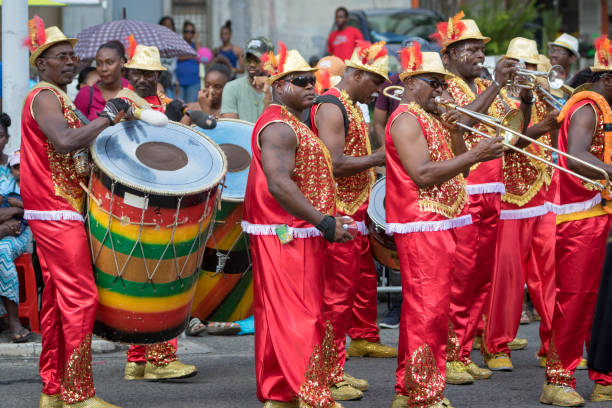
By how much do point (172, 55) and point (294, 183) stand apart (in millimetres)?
7824

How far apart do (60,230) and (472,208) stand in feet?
9.61

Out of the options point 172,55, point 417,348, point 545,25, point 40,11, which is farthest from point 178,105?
point 545,25

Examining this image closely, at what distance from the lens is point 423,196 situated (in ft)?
20.4

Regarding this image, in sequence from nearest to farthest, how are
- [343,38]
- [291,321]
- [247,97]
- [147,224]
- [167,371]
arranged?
[291,321]
[147,224]
[167,371]
[247,97]
[343,38]

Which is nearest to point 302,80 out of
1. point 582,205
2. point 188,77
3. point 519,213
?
point 582,205

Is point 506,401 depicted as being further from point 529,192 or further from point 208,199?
point 208,199

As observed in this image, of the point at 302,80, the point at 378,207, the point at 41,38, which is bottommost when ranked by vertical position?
the point at 378,207

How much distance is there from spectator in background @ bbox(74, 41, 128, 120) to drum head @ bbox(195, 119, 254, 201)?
880 mm

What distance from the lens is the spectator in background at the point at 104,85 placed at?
26.3 ft

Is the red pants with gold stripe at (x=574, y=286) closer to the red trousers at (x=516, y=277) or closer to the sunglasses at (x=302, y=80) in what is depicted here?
the red trousers at (x=516, y=277)

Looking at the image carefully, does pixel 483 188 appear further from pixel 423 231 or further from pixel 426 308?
pixel 426 308

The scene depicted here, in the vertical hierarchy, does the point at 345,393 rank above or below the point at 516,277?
below

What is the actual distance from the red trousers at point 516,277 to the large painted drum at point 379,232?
1051mm

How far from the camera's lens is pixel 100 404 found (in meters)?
6.50
